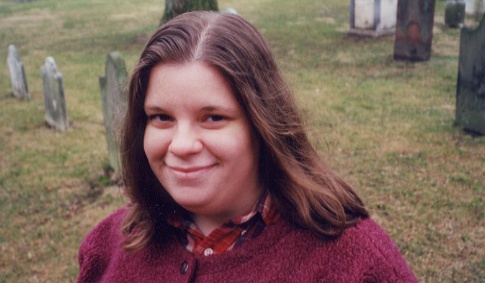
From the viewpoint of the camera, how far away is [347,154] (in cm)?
548

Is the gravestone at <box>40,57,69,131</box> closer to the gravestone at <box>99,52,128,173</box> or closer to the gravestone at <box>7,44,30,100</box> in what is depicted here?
the gravestone at <box>99,52,128,173</box>

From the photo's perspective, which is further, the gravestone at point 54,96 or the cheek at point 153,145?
the gravestone at point 54,96

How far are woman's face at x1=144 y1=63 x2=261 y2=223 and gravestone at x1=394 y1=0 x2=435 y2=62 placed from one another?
784 cm

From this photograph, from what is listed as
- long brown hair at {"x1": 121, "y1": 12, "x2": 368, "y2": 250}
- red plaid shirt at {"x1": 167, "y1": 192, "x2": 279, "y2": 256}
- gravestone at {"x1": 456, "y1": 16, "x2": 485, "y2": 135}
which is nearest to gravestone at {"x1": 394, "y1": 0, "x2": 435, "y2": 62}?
gravestone at {"x1": 456, "y1": 16, "x2": 485, "y2": 135}

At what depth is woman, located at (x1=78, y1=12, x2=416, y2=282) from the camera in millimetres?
1521

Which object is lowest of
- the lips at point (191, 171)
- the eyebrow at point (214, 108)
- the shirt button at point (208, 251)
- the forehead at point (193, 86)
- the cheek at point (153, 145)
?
the shirt button at point (208, 251)

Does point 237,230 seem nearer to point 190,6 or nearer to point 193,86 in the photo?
point 193,86

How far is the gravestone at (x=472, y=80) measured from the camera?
561 centimetres

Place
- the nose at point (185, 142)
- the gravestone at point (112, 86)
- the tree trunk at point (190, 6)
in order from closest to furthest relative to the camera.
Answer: the nose at point (185, 142) → the gravestone at point (112, 86) → the tree trunk at point (190, 6)

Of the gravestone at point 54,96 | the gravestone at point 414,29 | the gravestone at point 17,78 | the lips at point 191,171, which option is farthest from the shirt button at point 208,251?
the gravestone at point 414,29

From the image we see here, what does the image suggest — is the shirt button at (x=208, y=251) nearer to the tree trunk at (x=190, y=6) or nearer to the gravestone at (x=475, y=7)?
the tree trunk at (x=190, y=6)

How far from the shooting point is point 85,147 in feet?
20.9

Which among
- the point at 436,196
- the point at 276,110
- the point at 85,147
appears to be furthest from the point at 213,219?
the point at 85,147

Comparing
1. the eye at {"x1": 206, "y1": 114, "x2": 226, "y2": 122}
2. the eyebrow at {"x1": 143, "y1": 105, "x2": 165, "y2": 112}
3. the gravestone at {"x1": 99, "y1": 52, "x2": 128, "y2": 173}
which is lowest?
the gravestone at {"x1": 99, "y1": 52, "x2": 128, "y2": 173}
